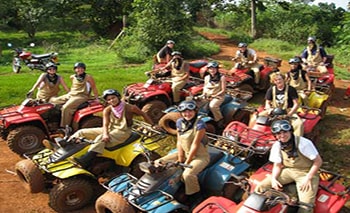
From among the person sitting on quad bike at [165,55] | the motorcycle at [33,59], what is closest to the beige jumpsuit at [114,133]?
the person sitting on quad bike at [165,55]

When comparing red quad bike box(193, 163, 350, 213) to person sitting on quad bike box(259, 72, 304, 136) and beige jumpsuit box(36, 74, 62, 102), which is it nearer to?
person sitting on quad bike box(259, 72, 304, 136)

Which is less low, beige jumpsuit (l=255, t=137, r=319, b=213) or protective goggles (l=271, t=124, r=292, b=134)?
protective goggles (l=271, t=124, r=292, b=134)

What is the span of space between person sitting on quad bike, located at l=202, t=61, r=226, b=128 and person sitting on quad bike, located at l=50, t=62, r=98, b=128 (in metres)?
2.42

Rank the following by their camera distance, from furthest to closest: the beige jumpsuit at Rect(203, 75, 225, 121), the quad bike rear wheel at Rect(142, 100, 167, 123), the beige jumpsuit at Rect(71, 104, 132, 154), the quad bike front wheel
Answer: the quad bike rear wheel at Rect(142, 100, 167, 123), the beige jumpsuit at Rect(203, 75, 225, 121), the beige jumpsuit at Rect(71, 104, 132, 154), the quad bike front wheel

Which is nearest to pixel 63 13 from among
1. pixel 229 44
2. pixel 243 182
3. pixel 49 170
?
pixel 229 44

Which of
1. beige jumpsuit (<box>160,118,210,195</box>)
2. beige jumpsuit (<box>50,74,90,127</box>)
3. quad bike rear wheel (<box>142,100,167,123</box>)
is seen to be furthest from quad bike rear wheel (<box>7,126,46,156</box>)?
beige jumpsuit (<box>160,118,210,195</box>)

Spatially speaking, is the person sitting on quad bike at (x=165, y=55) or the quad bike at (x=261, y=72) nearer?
the quad bike at (x=261, y=72)

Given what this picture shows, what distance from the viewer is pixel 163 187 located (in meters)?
5.41

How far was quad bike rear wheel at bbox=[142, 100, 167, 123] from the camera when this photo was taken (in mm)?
9320

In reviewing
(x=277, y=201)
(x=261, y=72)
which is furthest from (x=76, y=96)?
(x=261, y=72)

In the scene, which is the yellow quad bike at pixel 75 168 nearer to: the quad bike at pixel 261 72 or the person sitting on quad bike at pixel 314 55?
the quad bike at pixel 261 72

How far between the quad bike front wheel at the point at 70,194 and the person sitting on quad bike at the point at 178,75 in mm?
4044

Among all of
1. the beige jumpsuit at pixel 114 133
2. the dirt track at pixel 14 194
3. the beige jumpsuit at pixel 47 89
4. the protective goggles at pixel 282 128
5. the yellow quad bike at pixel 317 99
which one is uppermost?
the protective goggles at pixel 282 128

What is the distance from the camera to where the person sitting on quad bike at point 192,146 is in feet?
18.2
